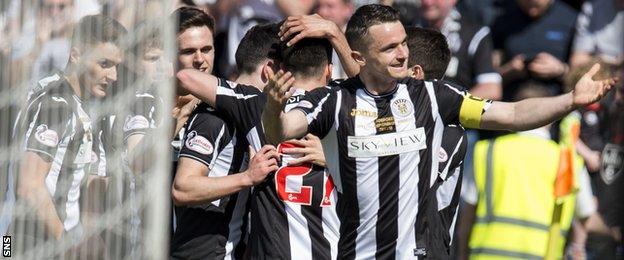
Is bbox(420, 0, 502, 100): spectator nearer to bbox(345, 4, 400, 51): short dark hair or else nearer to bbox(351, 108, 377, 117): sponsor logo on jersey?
bbox(345, 4, 400, 51): short dark hair

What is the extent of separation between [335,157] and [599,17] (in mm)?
5230

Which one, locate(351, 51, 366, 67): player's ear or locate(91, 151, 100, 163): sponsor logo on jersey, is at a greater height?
locate(351, 51, 366, 67): player's ear

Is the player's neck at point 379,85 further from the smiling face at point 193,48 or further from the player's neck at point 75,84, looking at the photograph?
the player's neck at point 75,84

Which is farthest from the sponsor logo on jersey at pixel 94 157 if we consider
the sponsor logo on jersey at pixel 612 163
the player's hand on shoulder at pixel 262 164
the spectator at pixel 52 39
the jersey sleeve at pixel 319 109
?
the sponsor logo on jersey at pixel 612 163

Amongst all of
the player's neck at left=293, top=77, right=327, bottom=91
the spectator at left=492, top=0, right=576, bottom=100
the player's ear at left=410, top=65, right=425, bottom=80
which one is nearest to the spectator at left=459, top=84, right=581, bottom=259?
the player's ear at left=410, top=65, right=425, bottom=80

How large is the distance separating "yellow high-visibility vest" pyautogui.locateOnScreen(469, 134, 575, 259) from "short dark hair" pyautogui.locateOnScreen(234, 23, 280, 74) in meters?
2.30

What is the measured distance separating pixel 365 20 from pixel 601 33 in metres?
4.96

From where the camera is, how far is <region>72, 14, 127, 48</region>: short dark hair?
5.29 metres

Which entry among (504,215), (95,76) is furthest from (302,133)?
(504,215)

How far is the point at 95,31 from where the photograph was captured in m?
5.32

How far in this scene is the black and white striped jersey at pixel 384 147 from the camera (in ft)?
21.0

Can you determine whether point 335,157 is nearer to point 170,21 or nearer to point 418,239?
point 418,239

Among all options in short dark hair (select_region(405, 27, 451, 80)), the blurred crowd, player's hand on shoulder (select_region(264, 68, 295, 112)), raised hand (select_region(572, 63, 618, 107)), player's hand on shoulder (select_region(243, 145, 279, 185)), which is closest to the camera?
player's hand on shoulder (select_region(264, 68, 295, 112))

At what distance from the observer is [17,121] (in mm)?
5281
